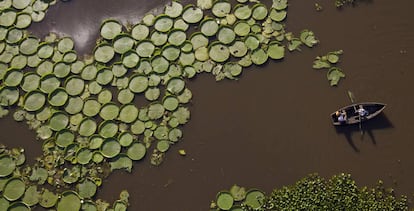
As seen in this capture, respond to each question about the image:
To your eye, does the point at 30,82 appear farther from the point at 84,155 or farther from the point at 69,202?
the point at 69,202

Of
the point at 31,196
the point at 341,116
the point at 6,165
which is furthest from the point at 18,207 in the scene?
the point at 341,116

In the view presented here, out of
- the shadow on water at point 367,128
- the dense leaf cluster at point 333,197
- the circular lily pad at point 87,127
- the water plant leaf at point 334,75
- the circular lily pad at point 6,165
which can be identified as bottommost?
the dense leaf cluster at point 333,197

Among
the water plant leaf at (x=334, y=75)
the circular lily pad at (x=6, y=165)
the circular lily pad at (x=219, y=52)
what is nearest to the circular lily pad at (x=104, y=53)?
the circular lily pad at (x=219, y=52)

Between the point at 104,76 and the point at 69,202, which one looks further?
the point at 104,76

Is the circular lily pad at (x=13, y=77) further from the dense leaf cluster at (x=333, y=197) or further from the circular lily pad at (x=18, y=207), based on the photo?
the dense leaf cluster at (x=333, y=197)

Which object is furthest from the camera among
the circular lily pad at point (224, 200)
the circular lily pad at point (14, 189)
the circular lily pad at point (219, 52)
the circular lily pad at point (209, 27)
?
the circular lily pad at point (209, 27)

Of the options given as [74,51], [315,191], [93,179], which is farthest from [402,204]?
[74,51]

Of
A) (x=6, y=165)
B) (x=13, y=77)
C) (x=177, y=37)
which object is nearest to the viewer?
(x=6, y=165)

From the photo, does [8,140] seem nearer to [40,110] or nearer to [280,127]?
[40,110]
